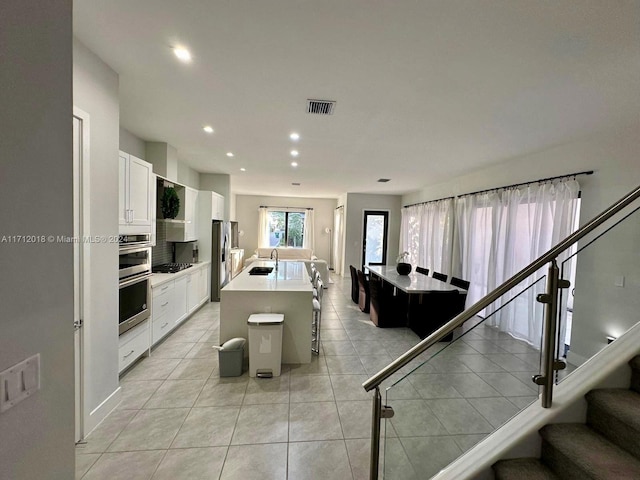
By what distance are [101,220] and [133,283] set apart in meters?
0.95

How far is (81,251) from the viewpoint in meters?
1.99

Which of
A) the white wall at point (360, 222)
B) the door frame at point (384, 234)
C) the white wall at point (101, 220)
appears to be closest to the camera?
the white wall at point (101, 220)

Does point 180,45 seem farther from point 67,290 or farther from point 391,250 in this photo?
point 391,250

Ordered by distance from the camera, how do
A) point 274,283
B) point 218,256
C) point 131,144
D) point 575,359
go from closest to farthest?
point 575,359 < point 274,283 < point 131,144 < point 218,256

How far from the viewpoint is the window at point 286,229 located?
10945 mm

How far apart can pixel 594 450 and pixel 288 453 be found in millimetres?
1818

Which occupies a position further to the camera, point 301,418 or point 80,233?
point 301,418

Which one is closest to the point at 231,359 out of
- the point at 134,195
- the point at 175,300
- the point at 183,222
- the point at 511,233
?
the point at 175,300

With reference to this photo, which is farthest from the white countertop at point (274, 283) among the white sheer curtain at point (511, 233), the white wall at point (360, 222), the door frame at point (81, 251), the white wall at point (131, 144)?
the white wall at point (360, 222)

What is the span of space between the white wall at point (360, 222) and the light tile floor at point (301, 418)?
19.4 ft

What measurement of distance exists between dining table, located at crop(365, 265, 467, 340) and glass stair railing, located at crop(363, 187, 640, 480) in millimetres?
1373

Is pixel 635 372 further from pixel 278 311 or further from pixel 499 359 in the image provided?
pixel 278 311

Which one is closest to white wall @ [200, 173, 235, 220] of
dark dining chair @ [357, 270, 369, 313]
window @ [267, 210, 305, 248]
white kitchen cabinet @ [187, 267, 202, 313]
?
white kitchen cabinet @ [187, 267, 202, 313]

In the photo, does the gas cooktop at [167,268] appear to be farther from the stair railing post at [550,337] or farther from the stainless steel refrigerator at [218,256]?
the stair railing post at [550,337]
